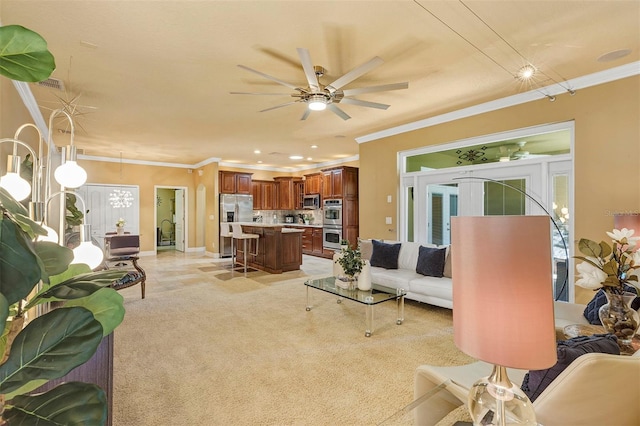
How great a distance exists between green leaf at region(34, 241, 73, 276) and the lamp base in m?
1.07

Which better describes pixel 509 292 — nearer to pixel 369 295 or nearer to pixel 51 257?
pixel 51 257

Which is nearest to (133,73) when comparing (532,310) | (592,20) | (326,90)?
(326,90)

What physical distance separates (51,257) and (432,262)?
13.4 feet

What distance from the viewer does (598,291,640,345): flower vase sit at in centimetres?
159

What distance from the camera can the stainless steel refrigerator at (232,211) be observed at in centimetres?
866

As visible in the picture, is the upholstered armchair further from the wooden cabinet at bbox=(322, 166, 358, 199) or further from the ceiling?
the wooden cabinet at bbox=(322, 166, 358, 199)

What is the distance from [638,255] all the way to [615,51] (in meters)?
2.51

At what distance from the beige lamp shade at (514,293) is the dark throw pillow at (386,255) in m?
3.86

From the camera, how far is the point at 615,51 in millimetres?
2885

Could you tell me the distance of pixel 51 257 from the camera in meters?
0.53

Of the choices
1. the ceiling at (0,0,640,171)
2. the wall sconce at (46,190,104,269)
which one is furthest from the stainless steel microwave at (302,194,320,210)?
the wall sconce at (46,190,104,269)

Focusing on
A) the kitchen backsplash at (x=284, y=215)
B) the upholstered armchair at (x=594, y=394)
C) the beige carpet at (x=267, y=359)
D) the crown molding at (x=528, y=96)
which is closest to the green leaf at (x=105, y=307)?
the upholstered armchair at (x=594, y=394)

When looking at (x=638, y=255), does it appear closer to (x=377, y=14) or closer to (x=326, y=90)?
(x=377, y=14)

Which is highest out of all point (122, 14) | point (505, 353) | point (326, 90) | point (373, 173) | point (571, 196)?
point (122, 14)
